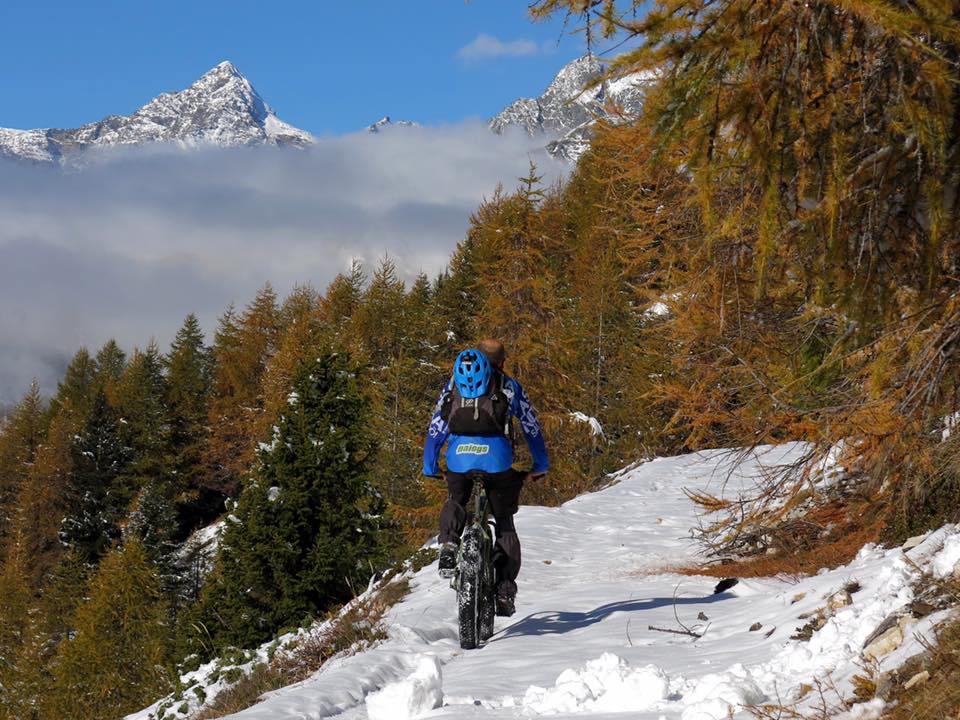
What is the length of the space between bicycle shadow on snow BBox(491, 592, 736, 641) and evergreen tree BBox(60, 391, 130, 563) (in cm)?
4423

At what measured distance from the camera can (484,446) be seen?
6.70m

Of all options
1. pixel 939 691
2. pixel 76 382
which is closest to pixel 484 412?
pixel 939 691

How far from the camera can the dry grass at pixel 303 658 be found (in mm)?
7250

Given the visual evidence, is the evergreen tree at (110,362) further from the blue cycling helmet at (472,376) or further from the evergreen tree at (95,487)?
the blue cycling helmet at (472,376)

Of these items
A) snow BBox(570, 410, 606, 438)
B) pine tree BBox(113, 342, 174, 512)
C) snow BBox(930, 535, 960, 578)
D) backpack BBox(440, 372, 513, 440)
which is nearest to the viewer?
snow BBox(930, 535, 960, 578)

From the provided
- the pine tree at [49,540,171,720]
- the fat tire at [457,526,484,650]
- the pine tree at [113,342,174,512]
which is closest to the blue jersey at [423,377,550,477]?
the fat tire at [457,526,484,650]

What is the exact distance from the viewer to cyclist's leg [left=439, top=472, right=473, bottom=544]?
22.5 feet

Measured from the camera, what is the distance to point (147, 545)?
133ft

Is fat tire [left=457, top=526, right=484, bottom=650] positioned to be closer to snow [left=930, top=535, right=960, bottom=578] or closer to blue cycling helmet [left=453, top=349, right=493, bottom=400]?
blue cycling helmet [left=453, top=349, right=493, bottom=400]

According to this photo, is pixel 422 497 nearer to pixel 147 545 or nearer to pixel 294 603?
pixel 294 603

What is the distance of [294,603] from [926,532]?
556 inches

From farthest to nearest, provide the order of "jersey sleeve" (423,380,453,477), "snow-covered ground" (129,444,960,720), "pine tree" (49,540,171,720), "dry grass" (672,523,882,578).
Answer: "pine tree" (49,540,171,720) → "dry grass" (672,523,882,578) → "jersey sleeve" (423,380,453,477) → "snow-covered ground" (129,444,960,720)

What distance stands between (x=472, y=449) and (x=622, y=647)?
1.73 metres

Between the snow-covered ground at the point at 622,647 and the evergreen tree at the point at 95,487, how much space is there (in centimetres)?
4360
